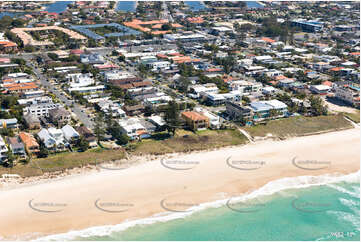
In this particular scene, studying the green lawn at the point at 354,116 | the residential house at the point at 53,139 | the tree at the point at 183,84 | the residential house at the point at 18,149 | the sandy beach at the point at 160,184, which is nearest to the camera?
the sandy beach at the point at 160,184

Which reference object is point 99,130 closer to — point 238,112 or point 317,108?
point 238,112

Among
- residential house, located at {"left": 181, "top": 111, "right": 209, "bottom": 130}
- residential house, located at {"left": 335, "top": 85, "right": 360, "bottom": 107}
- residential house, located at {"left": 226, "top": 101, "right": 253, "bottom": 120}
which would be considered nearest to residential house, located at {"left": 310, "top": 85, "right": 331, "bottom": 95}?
residential house, located at {"left": 335, "top": 85, "right": 360, "bottom": 107}

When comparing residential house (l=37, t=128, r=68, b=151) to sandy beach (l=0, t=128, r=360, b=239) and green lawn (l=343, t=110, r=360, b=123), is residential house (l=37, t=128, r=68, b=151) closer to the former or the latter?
sandy beach (l=0, t=128, r=360, b=239)

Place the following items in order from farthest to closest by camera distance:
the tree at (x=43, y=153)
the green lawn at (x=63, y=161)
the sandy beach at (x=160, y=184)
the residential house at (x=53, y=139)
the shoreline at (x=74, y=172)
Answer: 1. the residential house at (x=53, y=139)
2. the tree at (x=43, y=153)
3. the green lawn at (x=63, y=161)
4. the shoreline at (x=74, y=172)
5. the sandy beach at (x=160, y=184)

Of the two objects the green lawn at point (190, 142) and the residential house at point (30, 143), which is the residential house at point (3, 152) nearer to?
the residential house at point (30, 143)

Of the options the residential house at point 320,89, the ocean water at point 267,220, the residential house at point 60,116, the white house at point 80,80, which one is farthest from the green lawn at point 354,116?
the white house at point 80,80
